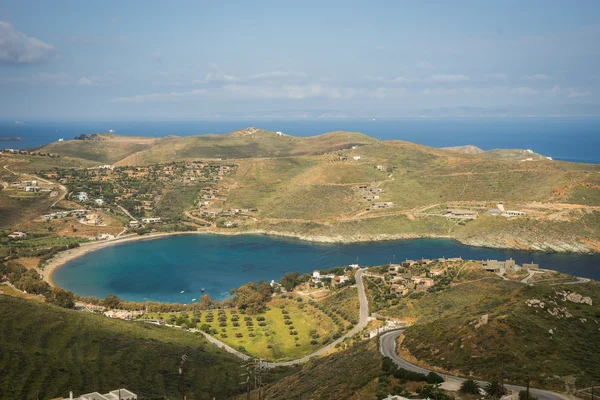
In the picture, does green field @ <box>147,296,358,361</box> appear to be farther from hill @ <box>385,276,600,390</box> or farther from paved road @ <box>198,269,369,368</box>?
hill @ <box>385,276,600,390</box>

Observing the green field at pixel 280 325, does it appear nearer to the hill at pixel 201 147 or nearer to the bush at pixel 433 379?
the bush at pixel 433 379

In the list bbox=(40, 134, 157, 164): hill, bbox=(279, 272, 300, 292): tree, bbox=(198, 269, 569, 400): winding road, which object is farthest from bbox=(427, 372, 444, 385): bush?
bbox=(40, 134, 157, 164): hill

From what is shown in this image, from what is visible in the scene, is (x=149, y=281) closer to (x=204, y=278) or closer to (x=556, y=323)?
(x=204, y=278)

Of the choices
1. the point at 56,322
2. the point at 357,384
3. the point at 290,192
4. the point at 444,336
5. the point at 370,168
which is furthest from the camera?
the point at 370,168

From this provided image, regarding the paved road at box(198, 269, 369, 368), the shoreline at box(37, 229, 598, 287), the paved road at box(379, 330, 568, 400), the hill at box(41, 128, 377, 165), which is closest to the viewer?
the paved road at box(379, 330, 568, 400)

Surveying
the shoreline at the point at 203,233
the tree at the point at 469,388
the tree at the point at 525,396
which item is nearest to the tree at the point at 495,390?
the tree at the point at 469,388

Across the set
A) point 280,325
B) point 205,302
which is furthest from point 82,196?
point 280,325

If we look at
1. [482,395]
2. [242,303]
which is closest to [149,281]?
[242,303]

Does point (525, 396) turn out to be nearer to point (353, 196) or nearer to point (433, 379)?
point (433, 379)
